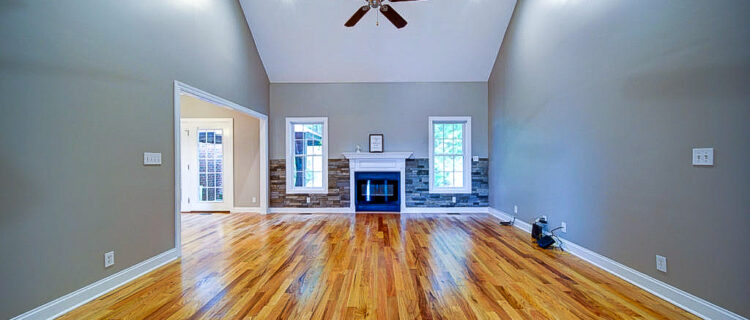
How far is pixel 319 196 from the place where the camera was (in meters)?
6.08

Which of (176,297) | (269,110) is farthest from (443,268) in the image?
(269,110)

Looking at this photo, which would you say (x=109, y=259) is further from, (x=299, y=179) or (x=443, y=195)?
(x=443, y=195)

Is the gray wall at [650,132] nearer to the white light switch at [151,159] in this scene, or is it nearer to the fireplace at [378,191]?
the fireplace at [378,191]

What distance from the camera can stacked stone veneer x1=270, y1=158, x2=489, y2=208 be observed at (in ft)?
19.7

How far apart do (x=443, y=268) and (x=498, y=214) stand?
10.4 ft

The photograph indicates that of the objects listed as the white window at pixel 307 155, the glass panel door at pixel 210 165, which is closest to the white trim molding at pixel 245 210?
the glass panel door at pixel 210 165

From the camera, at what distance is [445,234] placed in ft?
13.5

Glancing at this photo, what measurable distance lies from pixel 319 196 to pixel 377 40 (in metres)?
3.39

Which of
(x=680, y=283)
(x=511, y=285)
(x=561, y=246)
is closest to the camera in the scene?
(x=680, y=283)

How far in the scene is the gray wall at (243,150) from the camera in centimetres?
602

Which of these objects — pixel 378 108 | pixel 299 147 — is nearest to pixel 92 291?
pixel 299 147

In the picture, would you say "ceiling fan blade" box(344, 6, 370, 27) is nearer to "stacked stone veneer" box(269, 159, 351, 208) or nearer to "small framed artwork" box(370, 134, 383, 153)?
"small framed artwork" box(370, 134, 383, 153)

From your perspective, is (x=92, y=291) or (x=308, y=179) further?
(x=308, y=179)

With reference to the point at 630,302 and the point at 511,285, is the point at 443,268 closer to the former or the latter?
the point at 511,285
